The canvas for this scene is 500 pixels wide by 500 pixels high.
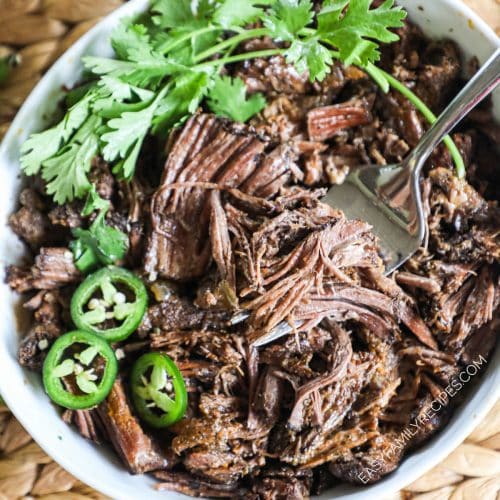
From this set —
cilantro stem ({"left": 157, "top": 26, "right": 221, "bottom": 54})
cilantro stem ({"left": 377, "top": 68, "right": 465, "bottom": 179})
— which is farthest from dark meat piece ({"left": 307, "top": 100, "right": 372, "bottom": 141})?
cilantro stem ({"left": 157, "top": 26, "right": 221, "bottom": 54})

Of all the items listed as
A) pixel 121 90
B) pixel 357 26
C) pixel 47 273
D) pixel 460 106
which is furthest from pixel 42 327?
pixel 460 106

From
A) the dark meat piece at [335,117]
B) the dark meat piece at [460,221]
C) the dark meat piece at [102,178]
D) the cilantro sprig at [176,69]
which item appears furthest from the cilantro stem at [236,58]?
the dark meat piece at [460,221]

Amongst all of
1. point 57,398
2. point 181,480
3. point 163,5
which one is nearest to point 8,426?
point 57,398

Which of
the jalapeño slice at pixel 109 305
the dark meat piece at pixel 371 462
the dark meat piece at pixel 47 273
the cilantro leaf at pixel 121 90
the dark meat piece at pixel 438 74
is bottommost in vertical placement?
the dark meat piece at pixel 47 273

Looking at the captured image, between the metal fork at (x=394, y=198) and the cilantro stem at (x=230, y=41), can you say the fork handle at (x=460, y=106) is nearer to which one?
the metal fork at (x=394, y=198)

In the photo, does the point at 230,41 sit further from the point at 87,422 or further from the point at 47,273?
the point at 87,422

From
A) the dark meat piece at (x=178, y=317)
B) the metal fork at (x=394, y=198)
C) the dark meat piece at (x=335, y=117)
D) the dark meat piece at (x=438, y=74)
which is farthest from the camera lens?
the dark meat piece at (x=335, y=117)
